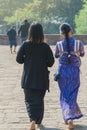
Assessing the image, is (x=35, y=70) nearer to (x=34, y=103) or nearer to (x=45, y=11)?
(x=34, y=103)

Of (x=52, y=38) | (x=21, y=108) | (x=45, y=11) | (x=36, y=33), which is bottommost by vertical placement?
(x=45, y=11)

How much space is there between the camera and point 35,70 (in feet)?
23.0

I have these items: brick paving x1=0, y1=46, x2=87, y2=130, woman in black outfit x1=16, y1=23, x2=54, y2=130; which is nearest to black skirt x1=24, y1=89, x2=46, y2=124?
Result: woman in black outfit x1=16, y1=23, x2=54, y2=130

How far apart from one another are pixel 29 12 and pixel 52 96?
223 feet

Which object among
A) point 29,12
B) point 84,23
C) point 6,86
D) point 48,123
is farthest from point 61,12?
point 48,123

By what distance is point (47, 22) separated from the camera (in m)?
74.2

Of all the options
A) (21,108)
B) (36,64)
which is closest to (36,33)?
(36,64)

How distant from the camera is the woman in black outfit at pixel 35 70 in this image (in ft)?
22.9

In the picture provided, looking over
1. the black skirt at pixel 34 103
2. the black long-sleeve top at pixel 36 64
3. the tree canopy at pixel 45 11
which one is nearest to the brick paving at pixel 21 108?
the black skirt at pixel 34 103

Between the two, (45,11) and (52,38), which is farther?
(45,11)

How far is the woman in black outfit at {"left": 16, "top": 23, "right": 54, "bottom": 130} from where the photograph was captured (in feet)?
22.9

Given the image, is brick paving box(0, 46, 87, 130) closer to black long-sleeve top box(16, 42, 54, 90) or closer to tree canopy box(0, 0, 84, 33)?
black long-sleeve top box(16, 42, 54, 90)

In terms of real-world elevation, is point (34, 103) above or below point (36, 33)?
below

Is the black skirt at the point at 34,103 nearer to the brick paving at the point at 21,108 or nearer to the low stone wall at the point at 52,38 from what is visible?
the brick paving at the point at 21,108
